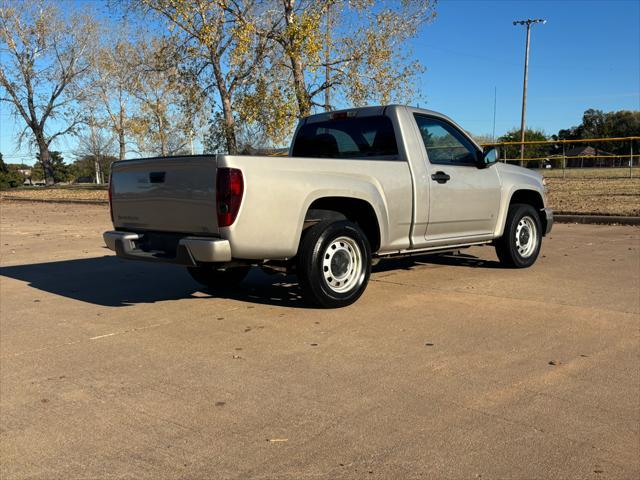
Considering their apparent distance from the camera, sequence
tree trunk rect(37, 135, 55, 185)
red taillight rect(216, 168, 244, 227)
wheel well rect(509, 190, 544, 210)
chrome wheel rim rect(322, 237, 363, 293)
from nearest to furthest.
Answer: red taillight rect(216, 168, 244, 227)
chrome wheel rim rect(322, 237, 363, 293)
wheel well rect(509, 190, 544, 210)
tree trunk rect(37, 135, 55, 185)

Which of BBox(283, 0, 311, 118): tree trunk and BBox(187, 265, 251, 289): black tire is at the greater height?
BBox(283, 0, 311, 118): tree trunk

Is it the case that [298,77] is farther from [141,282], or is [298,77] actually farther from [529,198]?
[141,282]

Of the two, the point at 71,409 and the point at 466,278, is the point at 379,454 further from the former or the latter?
the point at 466,278

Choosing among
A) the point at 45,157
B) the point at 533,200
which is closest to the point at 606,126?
the point at 45,157

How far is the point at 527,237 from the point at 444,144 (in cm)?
209

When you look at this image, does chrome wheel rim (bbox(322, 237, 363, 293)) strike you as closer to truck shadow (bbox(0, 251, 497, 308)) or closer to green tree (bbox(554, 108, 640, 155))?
truck shadow (bbox(0, 251, 497, 308))

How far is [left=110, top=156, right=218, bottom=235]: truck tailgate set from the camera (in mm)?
5250

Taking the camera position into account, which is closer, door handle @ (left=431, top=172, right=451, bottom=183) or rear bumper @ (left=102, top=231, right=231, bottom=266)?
rear bumper @ (left=102, top=231, right=231, bottom=266)

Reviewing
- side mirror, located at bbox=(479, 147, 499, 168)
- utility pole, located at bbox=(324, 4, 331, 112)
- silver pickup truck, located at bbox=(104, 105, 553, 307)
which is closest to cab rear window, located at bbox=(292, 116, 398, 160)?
silver pickup truck, located at bbox=(104, 105, 553, 307)

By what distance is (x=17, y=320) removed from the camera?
587 centimetres

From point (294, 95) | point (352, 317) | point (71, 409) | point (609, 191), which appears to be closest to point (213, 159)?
point (352, 317)

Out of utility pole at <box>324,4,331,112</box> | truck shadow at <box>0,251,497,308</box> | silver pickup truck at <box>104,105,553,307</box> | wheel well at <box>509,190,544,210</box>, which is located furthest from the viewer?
utility pole at <box>324,4,331,112</box>

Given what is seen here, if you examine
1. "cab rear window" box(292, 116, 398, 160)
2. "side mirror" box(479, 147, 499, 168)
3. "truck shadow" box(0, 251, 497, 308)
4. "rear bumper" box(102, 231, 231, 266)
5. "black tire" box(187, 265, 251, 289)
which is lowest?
"truck shadow" box(0, 251, 497, 308)

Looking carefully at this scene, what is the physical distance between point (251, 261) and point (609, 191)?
1752 cm
